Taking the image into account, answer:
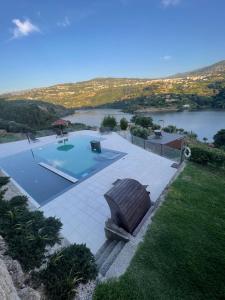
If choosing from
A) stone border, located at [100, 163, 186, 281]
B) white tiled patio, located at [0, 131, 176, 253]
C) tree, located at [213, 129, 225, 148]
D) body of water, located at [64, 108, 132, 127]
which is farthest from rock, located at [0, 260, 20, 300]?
body of water, located at [64, 108, 132, 127]

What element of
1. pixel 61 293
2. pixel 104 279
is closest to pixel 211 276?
pixel 104 279

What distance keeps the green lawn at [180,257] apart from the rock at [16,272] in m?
1.29

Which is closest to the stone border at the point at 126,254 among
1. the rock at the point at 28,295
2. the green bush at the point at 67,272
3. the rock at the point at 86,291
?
the rock at the point at 86,291

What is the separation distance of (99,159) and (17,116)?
107 feet

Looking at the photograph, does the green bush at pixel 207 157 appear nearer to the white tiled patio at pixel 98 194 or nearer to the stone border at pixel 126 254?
the white tiled patio at pixel 98 194

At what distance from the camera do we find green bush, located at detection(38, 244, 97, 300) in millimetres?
2744

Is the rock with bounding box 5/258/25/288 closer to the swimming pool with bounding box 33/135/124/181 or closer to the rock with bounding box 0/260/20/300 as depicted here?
the rock with bounding box 0/260/20/300

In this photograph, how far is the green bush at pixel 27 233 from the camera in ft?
10.9

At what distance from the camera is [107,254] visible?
392 centimetres

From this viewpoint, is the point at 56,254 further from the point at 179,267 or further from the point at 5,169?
the point at 5,169

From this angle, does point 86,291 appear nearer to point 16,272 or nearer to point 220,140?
point 16,272

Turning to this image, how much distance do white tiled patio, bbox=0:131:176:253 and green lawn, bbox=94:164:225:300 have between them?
45.5 inches

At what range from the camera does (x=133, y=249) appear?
12.1 feet

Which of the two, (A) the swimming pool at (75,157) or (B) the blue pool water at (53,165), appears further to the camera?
(A) the swimming pool at (75,157)
